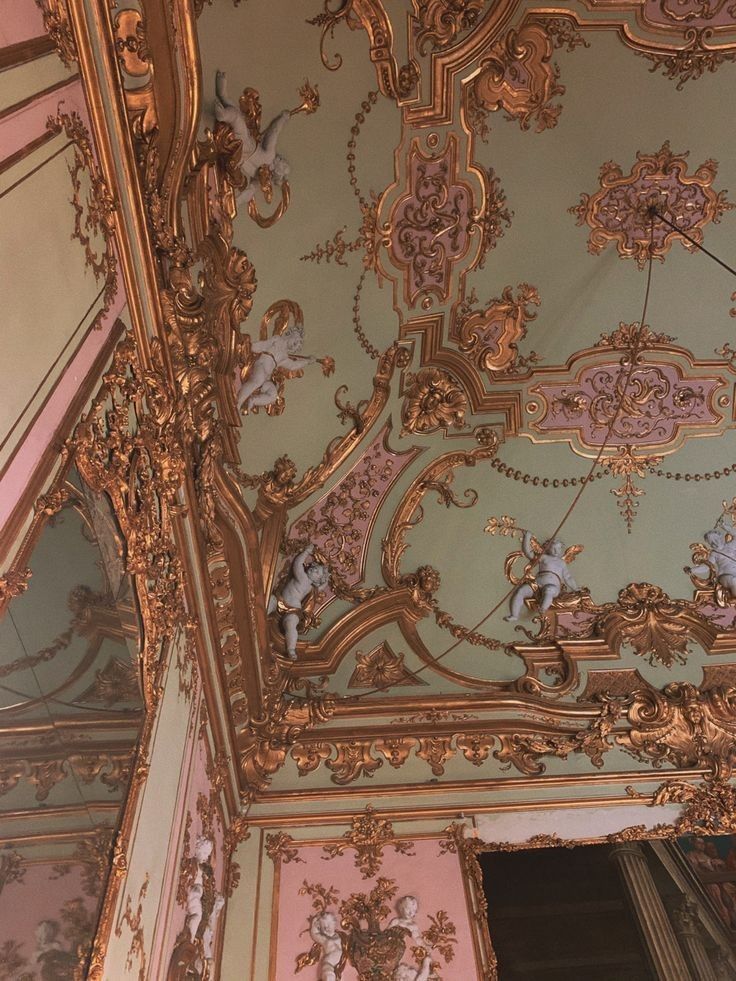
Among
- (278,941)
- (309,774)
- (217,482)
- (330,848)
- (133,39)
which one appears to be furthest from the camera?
(309,774)

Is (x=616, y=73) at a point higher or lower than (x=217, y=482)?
higher

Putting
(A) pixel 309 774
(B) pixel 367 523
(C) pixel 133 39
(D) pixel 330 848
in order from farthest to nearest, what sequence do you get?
(B) pixel 367 523 < (A) pixel 309 774 < (D) pixel 330 848 < (C) pixel 133 39

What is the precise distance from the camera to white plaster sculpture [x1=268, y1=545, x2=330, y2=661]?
6.87 metres

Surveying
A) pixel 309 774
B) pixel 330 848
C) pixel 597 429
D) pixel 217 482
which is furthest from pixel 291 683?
pixel 597 429

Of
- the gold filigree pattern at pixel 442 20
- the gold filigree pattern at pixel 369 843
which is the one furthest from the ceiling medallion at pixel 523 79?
the gold filigree pattern at pixel 369 843

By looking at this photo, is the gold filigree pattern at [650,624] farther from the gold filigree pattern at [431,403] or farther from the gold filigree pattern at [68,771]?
the gold filigree pattern at [68,771]

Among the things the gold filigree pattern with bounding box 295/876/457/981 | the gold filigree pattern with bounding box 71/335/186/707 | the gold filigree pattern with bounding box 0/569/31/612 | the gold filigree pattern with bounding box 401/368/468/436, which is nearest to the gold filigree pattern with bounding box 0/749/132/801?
the gold filigree pattern with bounding box 0/569/31/612

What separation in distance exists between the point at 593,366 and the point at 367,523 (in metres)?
2.65

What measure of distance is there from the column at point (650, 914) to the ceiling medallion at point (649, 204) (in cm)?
498

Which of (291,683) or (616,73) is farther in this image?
(291,683)

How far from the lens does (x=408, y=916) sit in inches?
227

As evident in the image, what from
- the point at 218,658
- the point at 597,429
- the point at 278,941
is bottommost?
the point at 278,941

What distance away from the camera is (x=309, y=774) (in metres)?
6.68

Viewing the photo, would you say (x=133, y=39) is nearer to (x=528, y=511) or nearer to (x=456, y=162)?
(x=456, y=162)
